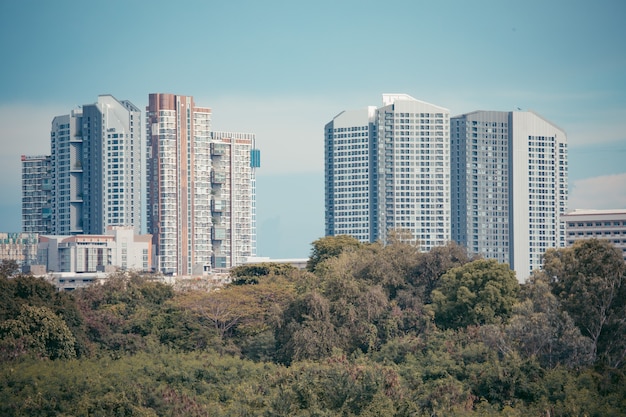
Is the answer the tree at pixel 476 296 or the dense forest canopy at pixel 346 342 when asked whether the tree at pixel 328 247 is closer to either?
the dense forest canopy at pixel 346 342

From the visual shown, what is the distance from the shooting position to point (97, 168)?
69.7 metres

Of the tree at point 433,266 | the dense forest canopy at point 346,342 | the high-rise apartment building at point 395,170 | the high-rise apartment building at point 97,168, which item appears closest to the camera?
the dense forest canopy at point 346,342

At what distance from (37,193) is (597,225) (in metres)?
33.6

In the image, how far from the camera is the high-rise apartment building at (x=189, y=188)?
65.5m

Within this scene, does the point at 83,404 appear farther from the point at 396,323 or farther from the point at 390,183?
the point at 390,183

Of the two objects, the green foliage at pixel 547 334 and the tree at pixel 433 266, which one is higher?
the tree at pixel 433 266

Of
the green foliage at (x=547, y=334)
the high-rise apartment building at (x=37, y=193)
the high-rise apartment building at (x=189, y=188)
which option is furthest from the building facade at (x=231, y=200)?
the green foliage at (x=547, y=334)

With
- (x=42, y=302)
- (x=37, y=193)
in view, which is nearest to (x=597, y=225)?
(x=37, y=193)

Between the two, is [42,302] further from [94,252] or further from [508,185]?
[508,185]

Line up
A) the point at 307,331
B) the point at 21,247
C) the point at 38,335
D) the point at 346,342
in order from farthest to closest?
the point at 21,247 → the point at 346,342 → the point at 38,335 → the point at 307,331

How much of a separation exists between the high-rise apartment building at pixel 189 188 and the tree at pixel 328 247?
25899 mm

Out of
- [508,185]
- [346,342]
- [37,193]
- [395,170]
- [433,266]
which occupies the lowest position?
[346,342]

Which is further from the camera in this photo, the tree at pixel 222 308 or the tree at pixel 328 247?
the tree at pixel 328 247

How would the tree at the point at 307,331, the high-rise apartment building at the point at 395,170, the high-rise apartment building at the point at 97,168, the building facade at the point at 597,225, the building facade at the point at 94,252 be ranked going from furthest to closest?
the high-rise apartment building at the point at 395,170
the high-rise apartment building at the point at 97,168
the building facade at the point at 597,225
the building facade at the point at 94,252
the tree at the point at 307,331
